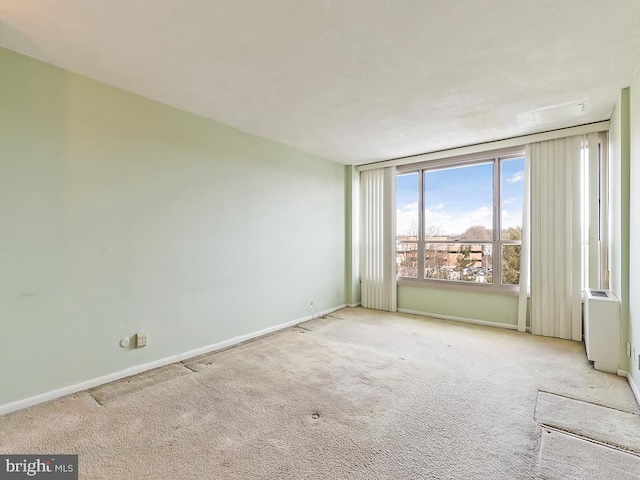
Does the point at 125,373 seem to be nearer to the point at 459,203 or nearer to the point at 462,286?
the point at 462,286

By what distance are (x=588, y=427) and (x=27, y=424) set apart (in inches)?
145

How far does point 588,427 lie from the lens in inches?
81.1

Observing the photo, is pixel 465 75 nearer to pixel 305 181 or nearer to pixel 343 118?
pixel 343 118

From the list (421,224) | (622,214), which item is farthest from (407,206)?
(622,214)

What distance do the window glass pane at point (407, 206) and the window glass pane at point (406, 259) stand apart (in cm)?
12

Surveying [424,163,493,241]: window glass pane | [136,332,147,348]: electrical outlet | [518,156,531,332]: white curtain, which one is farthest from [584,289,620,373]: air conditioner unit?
[136,332,147,348]: electrical outlet

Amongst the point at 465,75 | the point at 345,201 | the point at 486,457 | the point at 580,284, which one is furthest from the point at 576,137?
the point at 486,457

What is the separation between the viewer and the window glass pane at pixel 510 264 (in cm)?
437

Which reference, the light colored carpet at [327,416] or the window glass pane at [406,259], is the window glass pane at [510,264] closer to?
the light colored carpet at [327,416]

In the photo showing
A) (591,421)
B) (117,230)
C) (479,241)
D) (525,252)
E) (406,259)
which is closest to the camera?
(591,421)

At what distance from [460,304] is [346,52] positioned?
3.90m

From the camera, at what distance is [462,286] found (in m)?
4.69

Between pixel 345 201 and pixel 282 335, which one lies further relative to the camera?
pixel 345 201

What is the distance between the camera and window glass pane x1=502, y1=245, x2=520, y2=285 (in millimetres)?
4367
